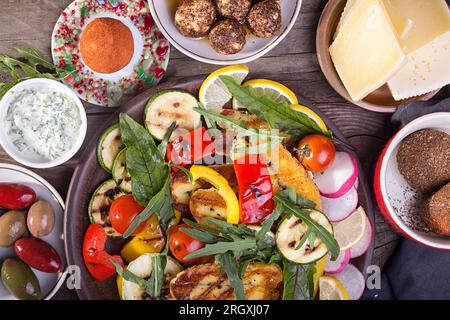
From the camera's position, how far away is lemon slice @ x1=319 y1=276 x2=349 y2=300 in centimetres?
168

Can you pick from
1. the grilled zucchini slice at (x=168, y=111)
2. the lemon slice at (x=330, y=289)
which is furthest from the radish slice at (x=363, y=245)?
the grilled zucchini slice at (x=168, y=111)

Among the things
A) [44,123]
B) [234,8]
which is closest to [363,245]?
[234,8]

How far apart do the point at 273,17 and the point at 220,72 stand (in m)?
0.24

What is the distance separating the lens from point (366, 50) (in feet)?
5.38

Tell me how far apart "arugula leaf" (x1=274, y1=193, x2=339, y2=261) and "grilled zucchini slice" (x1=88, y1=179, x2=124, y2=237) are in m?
0.54

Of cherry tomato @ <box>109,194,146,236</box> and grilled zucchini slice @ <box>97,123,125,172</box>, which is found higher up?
grilled zucchini slice @ <box>97,123,125,172</box>

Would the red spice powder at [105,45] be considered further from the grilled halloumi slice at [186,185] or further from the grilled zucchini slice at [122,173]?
the grilled halloumi slice at [186,185]

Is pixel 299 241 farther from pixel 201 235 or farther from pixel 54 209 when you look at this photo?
pixel 54 209

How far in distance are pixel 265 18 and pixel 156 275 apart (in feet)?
2.83

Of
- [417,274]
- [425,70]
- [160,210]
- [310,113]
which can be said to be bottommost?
[417,274]

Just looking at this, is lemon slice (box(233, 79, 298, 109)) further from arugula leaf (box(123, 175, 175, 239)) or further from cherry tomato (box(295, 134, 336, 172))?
Result: arugula leaf (box(123, 175, 175, 239))

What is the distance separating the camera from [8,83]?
1729 mm

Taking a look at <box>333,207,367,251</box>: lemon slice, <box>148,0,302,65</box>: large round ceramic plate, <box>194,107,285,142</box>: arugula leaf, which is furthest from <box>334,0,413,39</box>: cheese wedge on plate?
<box>333,207,367,251</box>: lemon slice
